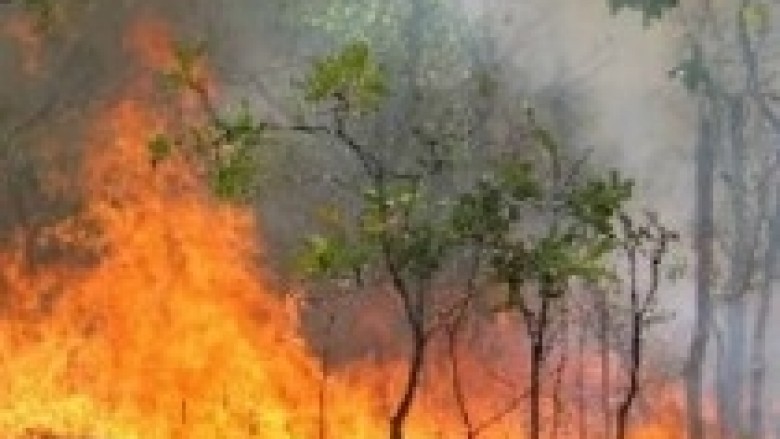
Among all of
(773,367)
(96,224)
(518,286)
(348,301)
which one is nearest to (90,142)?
(96,224)

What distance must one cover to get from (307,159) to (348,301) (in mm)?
3047

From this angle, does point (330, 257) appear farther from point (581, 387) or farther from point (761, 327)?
point (761, 327)

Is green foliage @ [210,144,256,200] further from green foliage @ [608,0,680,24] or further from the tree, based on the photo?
green foliage @ [608,0,680,24]

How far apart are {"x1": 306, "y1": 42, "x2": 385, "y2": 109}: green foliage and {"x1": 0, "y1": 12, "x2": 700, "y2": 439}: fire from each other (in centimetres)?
1317

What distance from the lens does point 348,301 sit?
86.6 feet

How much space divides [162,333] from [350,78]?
14194mm

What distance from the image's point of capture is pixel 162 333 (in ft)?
82.0

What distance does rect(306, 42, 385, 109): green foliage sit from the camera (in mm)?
11695

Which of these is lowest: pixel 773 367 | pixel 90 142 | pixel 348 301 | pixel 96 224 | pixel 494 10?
pixel 773 367

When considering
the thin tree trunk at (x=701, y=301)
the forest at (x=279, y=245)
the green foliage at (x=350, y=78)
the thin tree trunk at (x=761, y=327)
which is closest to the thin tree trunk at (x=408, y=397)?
the green foliage at (x=350, y=78)

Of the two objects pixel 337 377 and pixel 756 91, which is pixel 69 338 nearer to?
pixel 337 377

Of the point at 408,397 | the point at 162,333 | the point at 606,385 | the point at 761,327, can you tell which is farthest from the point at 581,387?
the point at 408,397

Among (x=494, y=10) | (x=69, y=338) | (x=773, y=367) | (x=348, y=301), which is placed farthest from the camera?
(x=773, y=367)

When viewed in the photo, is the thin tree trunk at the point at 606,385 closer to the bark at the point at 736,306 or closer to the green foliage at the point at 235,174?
the bark at the point at 736,306
